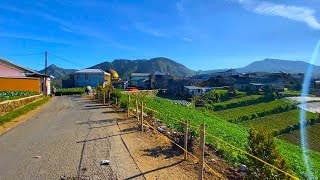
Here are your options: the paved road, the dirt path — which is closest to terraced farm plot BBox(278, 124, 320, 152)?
the dirt path

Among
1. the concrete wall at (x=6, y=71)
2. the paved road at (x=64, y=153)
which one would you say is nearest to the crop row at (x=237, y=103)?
the concrete wall at (x=6, y=71)

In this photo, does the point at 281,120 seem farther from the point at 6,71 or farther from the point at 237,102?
the point at 6,71

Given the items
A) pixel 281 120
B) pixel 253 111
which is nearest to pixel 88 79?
pixel 253 111

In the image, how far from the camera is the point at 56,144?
10.6 meters

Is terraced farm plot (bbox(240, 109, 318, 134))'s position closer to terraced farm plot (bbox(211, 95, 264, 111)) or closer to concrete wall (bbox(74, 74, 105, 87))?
terraced farm plot (bbox(211, 95, 264, 111))

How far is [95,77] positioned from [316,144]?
48.9 meters

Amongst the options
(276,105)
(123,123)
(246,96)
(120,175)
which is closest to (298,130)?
(276,105)

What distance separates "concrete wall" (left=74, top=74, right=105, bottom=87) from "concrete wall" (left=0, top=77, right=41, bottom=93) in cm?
3251

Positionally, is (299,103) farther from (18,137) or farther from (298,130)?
(18,137)

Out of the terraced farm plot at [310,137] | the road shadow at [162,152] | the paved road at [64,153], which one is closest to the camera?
the paved road at [64,153]

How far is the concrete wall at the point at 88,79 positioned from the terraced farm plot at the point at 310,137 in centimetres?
4270

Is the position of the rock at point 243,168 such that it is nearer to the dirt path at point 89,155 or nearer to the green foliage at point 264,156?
the green foliage at point 264,156

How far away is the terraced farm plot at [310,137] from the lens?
34.3m

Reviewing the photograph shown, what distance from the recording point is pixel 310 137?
1492 inches
